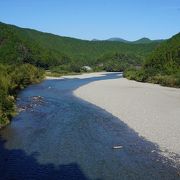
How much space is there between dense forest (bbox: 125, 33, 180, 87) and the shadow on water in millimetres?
47741

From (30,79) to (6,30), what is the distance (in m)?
105

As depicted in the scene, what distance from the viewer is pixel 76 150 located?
28.2m

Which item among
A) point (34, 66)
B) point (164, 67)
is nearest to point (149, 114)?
point (164, 67)

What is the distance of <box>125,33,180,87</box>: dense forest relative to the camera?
87.2 metres

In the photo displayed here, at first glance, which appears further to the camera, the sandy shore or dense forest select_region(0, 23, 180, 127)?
dense forest select_region(0, 23, 180, 127)

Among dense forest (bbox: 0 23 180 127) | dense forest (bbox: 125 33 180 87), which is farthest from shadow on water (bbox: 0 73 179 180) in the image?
dense forest (bbox: 125 33 180 87)

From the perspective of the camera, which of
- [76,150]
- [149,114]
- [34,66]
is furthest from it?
[34,66]

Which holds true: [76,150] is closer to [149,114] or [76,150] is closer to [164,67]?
[149,114]

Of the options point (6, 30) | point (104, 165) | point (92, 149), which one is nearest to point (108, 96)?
point (92, 149)

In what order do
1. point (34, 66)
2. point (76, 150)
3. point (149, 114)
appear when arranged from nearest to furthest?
point (76, 150)
point (149, 114)
point (34, 66)

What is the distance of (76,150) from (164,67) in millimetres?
78721

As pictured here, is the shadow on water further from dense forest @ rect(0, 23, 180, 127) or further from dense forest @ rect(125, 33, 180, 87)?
dense forest @ rect(125, 33, 180, 87)

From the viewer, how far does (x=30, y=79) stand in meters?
87.5

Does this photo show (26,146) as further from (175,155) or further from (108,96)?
(108,96)
